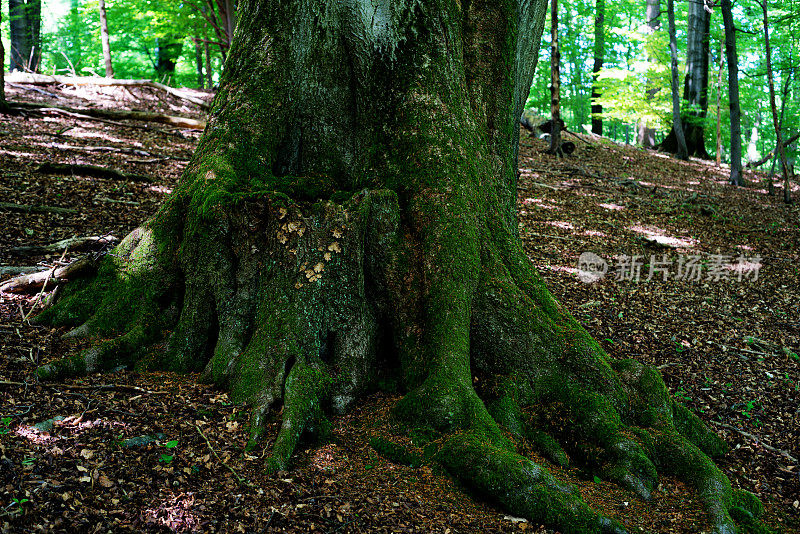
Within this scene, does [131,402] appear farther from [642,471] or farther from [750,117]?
[750,117]

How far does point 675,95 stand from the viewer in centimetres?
1777

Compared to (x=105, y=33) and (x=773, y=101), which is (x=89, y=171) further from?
(x=773, y=101)

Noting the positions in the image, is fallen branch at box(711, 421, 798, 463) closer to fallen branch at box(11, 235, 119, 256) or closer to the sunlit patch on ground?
the sunlit patch on ground

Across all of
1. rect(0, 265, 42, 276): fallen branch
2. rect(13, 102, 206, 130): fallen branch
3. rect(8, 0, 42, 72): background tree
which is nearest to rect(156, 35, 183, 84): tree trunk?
rect(8, 0, 42, 72): background tree

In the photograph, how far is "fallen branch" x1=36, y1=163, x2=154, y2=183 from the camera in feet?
23.4

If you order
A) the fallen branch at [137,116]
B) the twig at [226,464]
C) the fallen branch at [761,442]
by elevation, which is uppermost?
the fallen branch at [137,116]

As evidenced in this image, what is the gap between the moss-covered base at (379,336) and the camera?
324 centimetres

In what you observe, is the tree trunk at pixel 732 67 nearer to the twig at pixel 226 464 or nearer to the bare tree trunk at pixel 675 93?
the bare tree trunk at pixel 675 93

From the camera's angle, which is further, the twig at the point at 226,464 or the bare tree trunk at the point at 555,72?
the bare tree trunk at the point at 555,72

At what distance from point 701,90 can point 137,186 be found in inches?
818

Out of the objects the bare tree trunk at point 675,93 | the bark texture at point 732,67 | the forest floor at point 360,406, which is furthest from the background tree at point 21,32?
the bare tree trunk at point 675,93

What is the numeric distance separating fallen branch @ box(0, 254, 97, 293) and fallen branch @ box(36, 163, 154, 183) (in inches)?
142

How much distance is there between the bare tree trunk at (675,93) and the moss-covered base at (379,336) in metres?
17.1

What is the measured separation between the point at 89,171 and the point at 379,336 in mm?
5990
